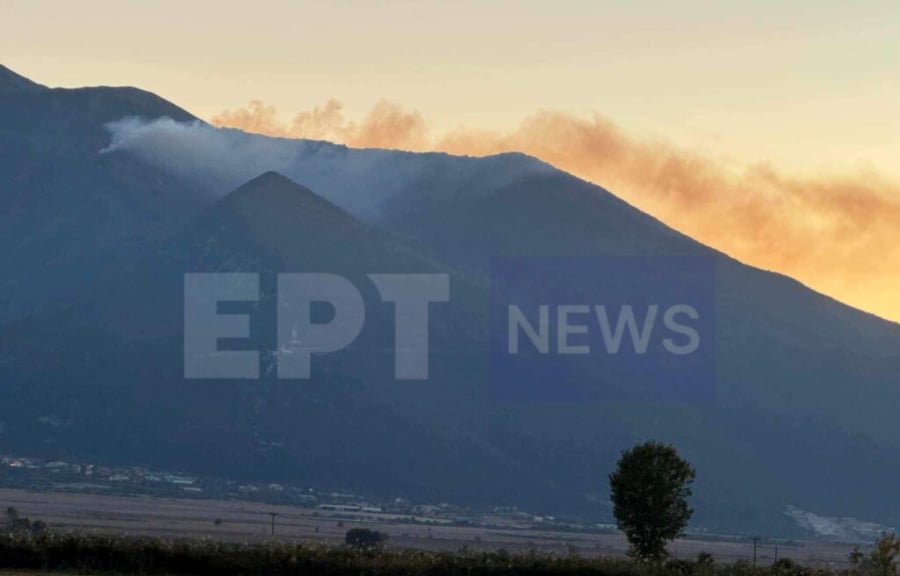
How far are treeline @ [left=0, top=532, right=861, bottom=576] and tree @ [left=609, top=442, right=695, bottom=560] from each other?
514 inches

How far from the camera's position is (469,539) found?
625ft

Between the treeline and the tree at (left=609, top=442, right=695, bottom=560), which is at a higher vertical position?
the tree at (left=609, top=442, right=695, bottom=560)

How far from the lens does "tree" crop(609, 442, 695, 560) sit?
241ft

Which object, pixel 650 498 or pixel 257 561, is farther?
pixel 650 498

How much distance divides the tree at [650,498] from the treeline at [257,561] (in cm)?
1307

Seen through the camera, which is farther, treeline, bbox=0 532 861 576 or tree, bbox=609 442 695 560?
tree, bbox=609 442 695 560

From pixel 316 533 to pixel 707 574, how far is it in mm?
126133

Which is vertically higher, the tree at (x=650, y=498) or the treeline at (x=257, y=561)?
the tree at (x=650, y=498)

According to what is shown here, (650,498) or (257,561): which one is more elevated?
(650,498)

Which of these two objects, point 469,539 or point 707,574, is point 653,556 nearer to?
point 707,574

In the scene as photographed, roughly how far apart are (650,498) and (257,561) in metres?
20.4

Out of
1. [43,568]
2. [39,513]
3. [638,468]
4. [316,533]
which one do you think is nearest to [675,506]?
[638,468]

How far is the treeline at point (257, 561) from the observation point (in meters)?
57.9

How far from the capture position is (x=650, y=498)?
7350cm
